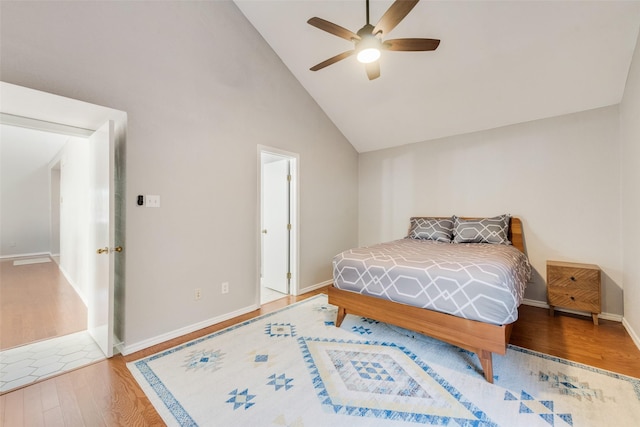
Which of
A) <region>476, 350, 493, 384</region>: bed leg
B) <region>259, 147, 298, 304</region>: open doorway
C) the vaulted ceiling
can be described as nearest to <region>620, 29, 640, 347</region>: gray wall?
the vaulted ceiling

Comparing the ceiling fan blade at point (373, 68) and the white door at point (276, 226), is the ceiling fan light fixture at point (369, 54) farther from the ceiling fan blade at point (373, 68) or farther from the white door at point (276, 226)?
the white door at point (276, 226)

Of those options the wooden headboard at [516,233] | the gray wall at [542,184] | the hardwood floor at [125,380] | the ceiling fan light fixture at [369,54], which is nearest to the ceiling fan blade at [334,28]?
the ceiling fan light fixture at [369,54]

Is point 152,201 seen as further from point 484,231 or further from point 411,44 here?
point 484,231

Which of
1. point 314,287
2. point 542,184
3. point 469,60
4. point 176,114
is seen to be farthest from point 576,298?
point 176,114

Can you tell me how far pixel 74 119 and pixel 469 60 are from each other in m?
3.79

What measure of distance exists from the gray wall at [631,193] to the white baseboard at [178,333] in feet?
12.3

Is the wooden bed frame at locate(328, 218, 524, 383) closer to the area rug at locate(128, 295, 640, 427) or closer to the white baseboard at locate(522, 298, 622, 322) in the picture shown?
the area rug at locate(128, 295, 640, 427)

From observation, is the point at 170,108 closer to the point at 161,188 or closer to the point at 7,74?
the point at 161,188

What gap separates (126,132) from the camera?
226cm

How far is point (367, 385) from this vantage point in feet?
5.92

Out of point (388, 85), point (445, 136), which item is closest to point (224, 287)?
point (388, 85)

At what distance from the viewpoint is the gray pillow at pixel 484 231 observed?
3324mm

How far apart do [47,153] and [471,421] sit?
815 centimetres

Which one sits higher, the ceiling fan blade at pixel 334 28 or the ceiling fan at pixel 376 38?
the ceiling fan blade at pixel 334 28
